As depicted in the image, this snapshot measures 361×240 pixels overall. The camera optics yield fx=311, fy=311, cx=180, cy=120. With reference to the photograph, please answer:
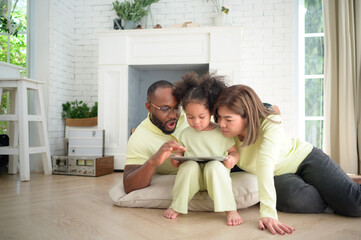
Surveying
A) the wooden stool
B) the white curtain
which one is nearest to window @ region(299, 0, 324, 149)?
the white curtain

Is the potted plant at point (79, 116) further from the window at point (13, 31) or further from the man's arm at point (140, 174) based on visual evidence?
the man's arm at point (140, 174)

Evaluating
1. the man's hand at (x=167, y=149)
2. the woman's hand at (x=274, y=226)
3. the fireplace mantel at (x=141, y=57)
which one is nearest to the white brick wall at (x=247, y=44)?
the fireplace mantel at (x=141, y=57)

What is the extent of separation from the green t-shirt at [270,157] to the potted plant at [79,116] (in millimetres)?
2380

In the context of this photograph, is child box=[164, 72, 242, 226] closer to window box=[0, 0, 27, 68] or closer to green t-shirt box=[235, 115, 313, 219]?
green t-shirt box=[235, 115, 313, 219]

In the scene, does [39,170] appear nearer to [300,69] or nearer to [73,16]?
[73,16]

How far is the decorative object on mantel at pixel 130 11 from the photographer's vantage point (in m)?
3.83

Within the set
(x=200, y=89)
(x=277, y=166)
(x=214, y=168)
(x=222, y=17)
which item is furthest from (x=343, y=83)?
(x=214, y=168)

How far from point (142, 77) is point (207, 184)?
101 inches

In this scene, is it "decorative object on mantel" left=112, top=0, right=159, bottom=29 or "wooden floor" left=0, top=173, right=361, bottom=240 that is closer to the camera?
"wooden floor" left=0, top=173, right=361, bottom=240

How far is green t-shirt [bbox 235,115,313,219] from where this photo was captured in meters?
1.50

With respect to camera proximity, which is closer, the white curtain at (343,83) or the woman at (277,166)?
the woman at (277,166)

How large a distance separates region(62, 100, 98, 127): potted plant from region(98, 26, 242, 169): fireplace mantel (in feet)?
0.72

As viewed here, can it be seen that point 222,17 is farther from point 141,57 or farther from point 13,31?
point 13,31

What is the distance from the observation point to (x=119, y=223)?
1598 mm
